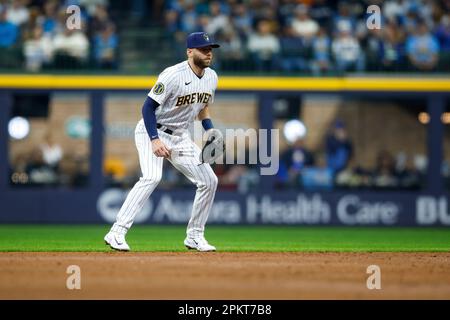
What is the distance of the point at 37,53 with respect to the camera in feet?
60.3

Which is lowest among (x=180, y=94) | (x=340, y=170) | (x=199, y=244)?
(x=199, y=244)

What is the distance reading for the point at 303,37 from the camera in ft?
62.2

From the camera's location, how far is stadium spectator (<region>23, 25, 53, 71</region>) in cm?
1839

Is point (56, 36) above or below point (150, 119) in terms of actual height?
above

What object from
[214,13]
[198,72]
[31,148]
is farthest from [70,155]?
[198,72]

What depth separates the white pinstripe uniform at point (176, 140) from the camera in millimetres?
9750

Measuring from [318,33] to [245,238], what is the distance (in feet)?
20.0

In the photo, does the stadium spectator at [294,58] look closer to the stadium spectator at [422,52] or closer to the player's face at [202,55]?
the stadium spectator at [422,52]

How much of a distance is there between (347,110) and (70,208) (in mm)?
5957

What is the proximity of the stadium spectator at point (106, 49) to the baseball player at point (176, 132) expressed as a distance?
→ 342 inches

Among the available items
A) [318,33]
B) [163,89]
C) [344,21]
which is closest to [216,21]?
[318,33]

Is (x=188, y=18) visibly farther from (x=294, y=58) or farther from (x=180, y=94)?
(x=180, y=94)

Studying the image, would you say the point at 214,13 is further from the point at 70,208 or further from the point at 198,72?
the point at 198,72

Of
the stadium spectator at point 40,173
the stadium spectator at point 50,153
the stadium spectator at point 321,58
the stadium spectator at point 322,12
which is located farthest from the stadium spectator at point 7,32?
the stadium spectator at point 322,12
